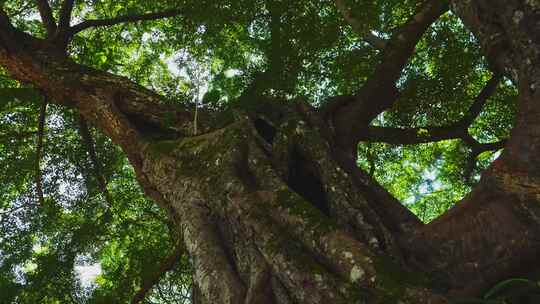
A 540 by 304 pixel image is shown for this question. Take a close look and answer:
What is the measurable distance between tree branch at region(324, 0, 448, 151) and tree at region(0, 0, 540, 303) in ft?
0.04

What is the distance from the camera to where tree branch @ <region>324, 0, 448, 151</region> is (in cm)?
388

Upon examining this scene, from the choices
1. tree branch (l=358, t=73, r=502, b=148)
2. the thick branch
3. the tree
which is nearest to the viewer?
the tree

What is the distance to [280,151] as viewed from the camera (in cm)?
342

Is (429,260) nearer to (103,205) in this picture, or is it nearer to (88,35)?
(103,205)

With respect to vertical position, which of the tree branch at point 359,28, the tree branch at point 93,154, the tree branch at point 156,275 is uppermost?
the tree branch at point 93,154

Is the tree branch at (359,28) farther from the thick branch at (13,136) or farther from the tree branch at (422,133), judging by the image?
the thick branch at (13,136)

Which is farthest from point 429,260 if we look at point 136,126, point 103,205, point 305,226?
point 103,205

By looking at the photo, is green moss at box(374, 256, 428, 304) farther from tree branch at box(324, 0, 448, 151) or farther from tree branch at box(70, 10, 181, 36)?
tree branch at box(70, 10, 181, 36)

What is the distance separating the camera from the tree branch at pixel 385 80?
153 inches

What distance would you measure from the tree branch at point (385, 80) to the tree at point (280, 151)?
0.5 inches

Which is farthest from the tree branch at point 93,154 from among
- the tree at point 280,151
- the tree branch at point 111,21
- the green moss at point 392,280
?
the green moss at point 392,280

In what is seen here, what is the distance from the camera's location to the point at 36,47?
18.4 ft

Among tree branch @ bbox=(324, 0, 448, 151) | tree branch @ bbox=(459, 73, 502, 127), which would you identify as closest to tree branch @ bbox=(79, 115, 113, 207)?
tree branch @ bbox=(324, 0, 448, 151)

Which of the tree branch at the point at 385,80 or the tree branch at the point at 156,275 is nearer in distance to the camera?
the tree branch at the point at 385,80
